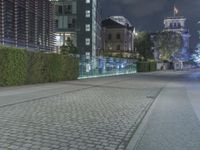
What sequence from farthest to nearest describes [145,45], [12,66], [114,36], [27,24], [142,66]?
[114,36] → [145,45] → [142,66] → [27,24] → [12,66]

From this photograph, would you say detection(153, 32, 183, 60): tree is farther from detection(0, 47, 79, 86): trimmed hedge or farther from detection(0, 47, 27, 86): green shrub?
detection(0, 47, 27, 86): green shrub

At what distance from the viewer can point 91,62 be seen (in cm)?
4709

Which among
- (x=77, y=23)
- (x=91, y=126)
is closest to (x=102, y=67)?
(x=77, y=23)

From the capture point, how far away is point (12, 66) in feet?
79.7

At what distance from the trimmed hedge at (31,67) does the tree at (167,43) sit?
7791cm

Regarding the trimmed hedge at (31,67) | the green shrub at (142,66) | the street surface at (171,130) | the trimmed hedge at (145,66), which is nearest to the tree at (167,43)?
the trimmed hedge at (145,66)

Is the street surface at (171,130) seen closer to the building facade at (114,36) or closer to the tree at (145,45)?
the tree at (145,45)

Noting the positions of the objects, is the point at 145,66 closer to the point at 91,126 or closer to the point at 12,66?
the point at 12,66

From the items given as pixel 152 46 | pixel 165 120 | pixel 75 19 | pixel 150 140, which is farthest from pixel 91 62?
pixel 152 46

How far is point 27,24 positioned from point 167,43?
7938 cm

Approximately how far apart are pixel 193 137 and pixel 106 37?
4579 inches

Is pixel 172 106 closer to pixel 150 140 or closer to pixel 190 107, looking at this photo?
pixel 190 107

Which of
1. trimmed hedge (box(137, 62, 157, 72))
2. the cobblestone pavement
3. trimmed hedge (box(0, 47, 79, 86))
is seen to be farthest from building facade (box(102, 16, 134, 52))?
the cobblestone pavement

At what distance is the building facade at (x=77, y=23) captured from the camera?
88875 millimetres
